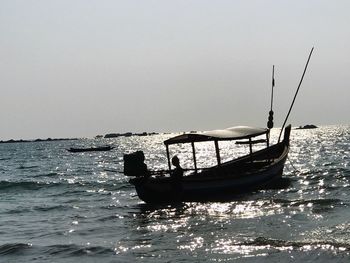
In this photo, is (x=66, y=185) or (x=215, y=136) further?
(x=66, y=185)

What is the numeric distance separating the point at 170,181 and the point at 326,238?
995 centimetres

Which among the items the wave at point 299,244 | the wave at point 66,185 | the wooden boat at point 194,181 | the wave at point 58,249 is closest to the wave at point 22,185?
the wave at point 66,185

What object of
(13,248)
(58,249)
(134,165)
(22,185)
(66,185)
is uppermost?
(134,165)

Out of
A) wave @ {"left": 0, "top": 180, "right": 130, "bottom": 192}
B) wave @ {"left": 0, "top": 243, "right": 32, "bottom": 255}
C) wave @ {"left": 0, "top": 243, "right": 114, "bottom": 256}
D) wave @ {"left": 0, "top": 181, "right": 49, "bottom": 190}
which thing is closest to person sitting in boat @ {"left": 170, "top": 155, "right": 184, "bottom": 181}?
wave @ {"left": 0, "top": 243, "right": 114, "bottom": 256}

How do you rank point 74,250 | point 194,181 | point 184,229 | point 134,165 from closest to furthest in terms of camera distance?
point 74,250, point 184,229, point 134,165, point 194,181

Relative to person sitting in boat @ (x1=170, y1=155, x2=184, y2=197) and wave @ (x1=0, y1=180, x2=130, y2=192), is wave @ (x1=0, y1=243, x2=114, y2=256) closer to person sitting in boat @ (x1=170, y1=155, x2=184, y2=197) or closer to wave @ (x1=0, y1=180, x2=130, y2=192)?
person sitting in boat @ (x1=170, y1=155, x2=184, y2=197)

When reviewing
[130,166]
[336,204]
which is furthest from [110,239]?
[336,204]

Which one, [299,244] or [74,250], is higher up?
[74,250]

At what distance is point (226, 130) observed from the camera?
25266 millimetres

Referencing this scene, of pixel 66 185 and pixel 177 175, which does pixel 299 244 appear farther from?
pixel 66 185

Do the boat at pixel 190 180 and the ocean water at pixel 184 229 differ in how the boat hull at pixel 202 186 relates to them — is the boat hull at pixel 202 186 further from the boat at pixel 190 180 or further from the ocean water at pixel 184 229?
the ocean water at pixel 184 229

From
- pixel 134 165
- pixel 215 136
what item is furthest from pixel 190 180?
pixel 134 165

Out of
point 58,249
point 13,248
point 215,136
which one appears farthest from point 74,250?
point 215,136

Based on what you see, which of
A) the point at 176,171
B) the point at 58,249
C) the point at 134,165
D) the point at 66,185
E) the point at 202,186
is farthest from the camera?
the point at 66,185
